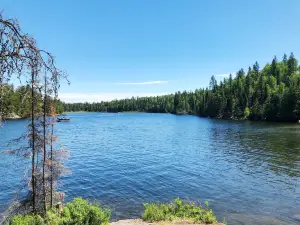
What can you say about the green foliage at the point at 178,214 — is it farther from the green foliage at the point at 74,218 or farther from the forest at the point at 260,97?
the forest at the point at 260,97

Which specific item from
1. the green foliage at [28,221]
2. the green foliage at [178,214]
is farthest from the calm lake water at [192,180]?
the green foliage at [28,221]

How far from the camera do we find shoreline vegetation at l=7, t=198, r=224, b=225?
34.3ft

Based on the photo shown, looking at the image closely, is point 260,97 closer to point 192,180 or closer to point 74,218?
point 192,180

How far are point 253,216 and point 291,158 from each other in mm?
20691

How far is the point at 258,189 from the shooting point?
21.2m

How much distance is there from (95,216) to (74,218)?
0.87 m

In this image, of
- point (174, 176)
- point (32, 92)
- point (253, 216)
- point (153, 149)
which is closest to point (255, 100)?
point (153, 149)

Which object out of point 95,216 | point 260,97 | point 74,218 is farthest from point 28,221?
point 260,97

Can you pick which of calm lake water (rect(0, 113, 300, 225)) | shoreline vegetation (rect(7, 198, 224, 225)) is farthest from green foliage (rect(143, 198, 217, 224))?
calm lake water (rect(0, 113, 300, 225))

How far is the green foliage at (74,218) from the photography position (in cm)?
1030

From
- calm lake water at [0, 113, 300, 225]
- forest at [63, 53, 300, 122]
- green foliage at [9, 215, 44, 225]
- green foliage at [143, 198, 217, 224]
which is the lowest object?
calm lake water at [0, 113, 300, 225]

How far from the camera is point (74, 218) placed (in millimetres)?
10555

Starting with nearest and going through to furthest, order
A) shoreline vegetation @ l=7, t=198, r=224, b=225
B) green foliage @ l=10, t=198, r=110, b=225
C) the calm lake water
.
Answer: green foliage @ l=10, t=198, r=110, b=225
shoreline vegetation @ l=7, t=198, r=224, b=225
the calm lake water

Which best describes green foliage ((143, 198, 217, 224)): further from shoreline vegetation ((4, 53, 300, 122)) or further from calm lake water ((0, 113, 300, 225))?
shoreline vegetation ((4, 53, 300, 122))
